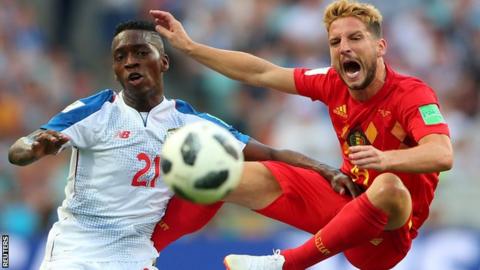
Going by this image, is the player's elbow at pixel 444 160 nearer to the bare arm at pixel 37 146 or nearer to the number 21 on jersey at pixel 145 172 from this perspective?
the number 21 on jersey at pixel 145 172

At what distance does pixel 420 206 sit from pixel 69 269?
7.26 ft

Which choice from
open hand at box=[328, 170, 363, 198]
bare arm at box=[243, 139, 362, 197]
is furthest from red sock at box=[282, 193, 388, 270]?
bare arm at box=[243, 139, 362, 197]

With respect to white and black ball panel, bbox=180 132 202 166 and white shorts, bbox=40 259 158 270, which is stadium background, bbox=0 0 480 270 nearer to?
white shorts, bbox=40 259 158 270

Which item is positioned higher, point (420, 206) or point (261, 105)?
point (261, 105)

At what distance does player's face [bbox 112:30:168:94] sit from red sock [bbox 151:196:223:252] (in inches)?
30.0

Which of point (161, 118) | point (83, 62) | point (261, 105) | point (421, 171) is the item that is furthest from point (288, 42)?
point (421, 171)

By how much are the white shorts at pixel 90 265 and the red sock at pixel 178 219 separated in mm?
252

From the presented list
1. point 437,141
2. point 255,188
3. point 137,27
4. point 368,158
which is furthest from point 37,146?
point 437,141

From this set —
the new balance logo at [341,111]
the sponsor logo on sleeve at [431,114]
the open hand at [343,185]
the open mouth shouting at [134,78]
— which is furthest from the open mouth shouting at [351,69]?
the open mouth shouting at [134,78]

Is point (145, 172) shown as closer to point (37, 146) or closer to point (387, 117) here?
point (37, 146)

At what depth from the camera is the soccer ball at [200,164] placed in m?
6.24

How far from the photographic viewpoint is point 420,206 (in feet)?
24.2

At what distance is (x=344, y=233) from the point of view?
23.2ft

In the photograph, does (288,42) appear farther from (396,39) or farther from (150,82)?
(150,82)
